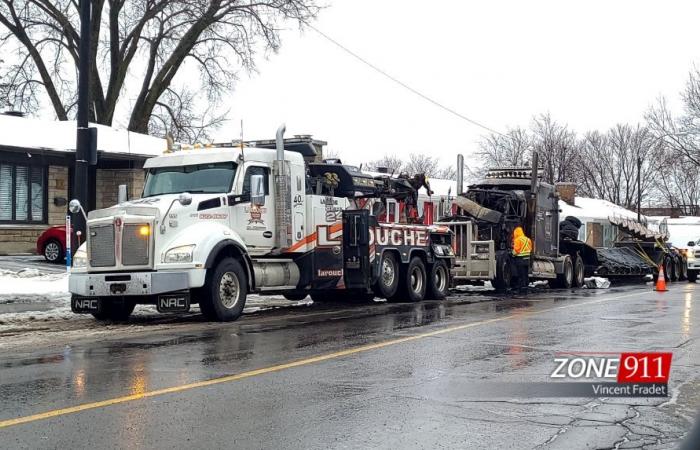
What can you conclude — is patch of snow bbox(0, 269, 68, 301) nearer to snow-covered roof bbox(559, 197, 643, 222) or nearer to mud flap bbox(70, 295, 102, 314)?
mud flap bbox(70, 295, 102, 314)

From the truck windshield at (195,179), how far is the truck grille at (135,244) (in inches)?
53.7

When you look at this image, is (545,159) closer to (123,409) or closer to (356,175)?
(356,175)

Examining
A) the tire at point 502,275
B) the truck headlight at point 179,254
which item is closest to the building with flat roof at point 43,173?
the tire at point 502,275

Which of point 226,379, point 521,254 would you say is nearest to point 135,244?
point 226,379

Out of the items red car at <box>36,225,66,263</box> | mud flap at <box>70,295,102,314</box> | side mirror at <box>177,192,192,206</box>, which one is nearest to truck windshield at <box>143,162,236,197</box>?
side mirror at <box>177,192,192,206</box>

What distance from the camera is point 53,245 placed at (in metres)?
23.7

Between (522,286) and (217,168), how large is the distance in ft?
34.7

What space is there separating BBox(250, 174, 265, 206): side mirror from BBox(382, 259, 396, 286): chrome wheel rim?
388cm

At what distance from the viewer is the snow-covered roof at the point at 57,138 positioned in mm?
24703

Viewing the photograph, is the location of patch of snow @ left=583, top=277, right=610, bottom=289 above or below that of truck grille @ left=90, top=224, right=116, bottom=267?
below

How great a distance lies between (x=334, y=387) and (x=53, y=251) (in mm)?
18407

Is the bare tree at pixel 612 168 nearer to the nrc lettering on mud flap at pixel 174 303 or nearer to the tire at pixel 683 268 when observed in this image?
the tire at pixel 683 268

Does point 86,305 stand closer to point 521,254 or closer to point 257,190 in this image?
point 257,190

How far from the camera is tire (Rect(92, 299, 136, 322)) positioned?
1345 cm
